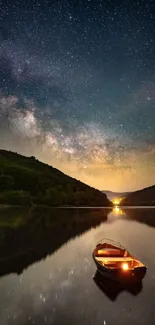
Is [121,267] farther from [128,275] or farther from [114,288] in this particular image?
[114,288]

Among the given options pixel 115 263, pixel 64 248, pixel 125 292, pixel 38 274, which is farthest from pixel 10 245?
pixel 125 292

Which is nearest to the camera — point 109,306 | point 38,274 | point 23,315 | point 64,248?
point 23,315

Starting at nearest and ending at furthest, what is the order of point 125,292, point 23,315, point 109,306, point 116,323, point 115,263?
point 116,323, point 23,315, point 109,306, point 125,292, point 115,263

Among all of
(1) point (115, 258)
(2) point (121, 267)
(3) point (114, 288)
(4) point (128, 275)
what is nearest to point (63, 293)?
(3) point (114, 288)

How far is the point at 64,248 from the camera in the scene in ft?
143

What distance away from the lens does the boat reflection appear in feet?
71.9

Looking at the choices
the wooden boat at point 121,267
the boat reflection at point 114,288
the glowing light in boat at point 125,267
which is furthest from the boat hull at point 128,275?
the boat reflection at point 114,288

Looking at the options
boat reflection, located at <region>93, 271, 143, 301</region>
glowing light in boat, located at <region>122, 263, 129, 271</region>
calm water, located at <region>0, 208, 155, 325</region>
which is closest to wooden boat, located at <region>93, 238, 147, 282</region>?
glowing light in boat, located at <region>122, 263, 129, 271</region>

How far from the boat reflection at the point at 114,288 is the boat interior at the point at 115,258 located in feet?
4.49

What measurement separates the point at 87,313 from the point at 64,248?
82.8ft

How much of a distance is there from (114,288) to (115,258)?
4.83 meters

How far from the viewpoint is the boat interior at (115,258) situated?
24.1 meters

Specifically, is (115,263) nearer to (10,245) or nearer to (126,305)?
(126,305)

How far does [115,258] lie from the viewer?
27.9 metres
